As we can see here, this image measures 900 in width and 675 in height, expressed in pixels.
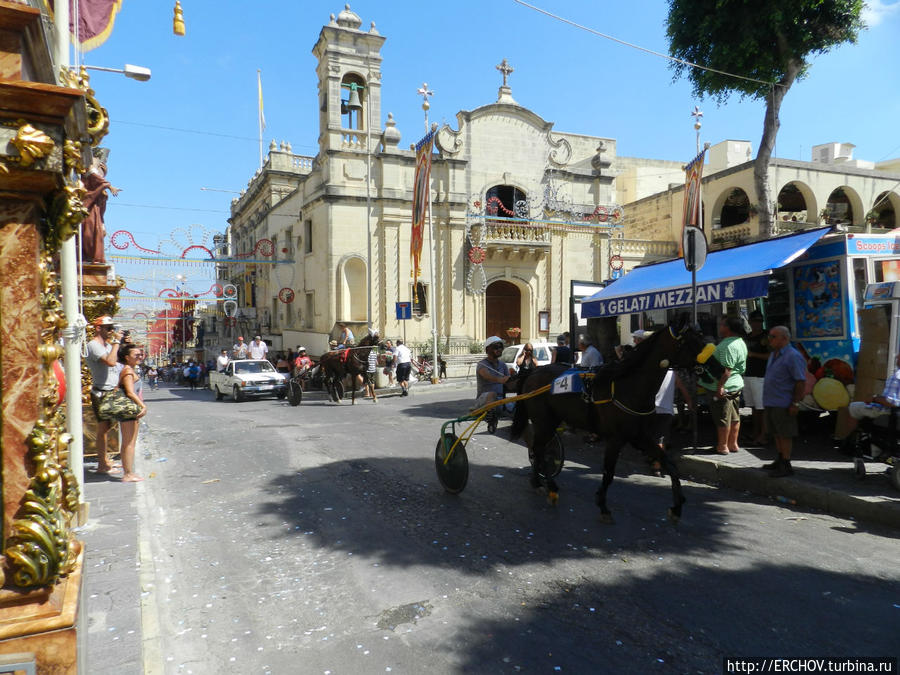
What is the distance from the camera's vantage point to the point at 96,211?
7934 mm

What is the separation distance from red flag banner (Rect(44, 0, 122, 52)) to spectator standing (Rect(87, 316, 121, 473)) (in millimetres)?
3482

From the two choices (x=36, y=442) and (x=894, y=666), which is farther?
(x=894, y=666)

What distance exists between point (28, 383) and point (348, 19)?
2746 cm

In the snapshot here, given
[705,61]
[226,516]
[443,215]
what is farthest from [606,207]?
[226,516]

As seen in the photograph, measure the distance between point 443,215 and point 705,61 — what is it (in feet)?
44.0

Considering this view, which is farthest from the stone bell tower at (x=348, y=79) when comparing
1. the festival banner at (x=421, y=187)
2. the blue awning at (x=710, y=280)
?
the blue awning at (x=710, y=280)

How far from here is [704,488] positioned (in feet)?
24.5

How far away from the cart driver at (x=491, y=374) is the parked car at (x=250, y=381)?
13.9 metres

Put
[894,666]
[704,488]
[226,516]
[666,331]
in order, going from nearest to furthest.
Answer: [894,666]
[666,331]
[226,516]
[704,488]

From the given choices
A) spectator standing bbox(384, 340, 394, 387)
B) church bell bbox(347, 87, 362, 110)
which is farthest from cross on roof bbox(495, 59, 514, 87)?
spectator standing bbox(384, 340, 394, 387)

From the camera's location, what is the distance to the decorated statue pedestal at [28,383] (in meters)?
2.31

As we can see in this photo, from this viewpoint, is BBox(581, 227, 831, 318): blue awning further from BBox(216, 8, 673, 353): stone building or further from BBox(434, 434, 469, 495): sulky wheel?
BBox(216, 8, 673, 353): stone building

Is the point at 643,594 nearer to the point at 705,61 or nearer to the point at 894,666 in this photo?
the point at 894,666

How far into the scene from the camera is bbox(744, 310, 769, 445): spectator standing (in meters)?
9.05
